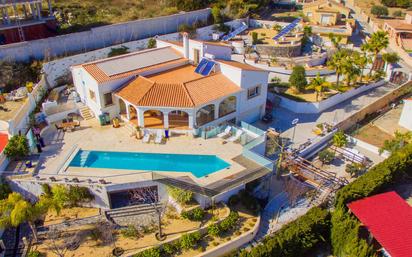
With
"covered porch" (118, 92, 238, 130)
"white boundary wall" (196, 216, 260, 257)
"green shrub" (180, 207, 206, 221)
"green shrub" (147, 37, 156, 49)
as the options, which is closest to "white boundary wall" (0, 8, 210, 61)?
"green shrub" (147, 37, 156, 49)

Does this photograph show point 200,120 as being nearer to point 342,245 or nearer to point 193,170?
point 193,170

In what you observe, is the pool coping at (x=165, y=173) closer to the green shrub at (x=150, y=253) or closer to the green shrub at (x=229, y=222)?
the green shrub at (x=229, y=222)

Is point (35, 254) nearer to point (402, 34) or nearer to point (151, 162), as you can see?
point (151, 162)

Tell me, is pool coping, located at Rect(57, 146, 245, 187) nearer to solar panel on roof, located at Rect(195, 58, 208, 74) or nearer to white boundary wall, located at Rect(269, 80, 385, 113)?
solar panel on roof, located at Rect(195, 58, 208, 74)

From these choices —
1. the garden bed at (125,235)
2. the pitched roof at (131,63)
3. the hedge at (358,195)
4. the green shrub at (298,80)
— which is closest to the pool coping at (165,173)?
the garden bed at (125,235)

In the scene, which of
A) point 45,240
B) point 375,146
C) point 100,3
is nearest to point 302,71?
point 375,146

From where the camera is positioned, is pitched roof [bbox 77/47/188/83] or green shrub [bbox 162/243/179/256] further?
pitched roof [bbox 77/47/188/83]
